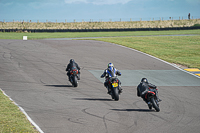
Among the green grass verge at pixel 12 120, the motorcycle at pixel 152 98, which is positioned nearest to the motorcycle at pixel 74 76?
the green grass verge at pixel 12 120

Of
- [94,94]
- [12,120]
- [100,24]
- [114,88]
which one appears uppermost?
[100,24]

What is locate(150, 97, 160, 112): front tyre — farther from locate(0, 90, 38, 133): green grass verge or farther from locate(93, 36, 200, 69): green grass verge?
locate(93, 36, 200, 69): green grass verge

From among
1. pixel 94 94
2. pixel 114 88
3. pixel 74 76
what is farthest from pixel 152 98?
pixel 74 76

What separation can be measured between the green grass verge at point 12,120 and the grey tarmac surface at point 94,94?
39 cm

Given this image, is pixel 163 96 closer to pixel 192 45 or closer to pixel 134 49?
pixel 134 49

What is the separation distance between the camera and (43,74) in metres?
19.2

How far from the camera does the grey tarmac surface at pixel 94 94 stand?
9648 mm

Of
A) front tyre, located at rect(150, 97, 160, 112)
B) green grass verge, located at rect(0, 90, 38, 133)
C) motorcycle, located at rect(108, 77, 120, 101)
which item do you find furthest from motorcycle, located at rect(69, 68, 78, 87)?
front tyre, located at rect(150, 97, 160, 112)

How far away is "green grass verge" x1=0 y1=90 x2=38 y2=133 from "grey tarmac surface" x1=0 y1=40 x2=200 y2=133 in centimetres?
39

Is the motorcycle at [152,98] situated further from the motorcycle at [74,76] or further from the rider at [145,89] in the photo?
the motorcycle at [74,76]

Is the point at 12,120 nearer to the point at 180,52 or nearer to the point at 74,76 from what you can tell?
the point at 74,76

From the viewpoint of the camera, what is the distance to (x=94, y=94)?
47.0 ft

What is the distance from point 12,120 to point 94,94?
5.44 m

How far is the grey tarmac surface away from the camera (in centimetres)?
965
